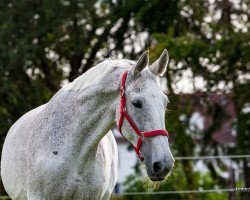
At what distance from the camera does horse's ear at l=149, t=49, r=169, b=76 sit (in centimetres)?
442

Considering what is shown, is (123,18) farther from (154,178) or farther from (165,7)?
(154,178)

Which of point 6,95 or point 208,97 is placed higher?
point 6,95

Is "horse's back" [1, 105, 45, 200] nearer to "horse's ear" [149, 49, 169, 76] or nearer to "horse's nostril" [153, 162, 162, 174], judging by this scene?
"horse's ear" [149, 49, 169, 76]

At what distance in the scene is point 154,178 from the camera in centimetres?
412

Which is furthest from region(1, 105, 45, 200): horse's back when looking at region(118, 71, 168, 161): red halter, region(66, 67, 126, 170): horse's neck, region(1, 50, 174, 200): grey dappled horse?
region(118, 71, 168, 161): red halter

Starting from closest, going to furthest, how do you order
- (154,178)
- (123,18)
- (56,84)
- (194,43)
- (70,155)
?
(154,178), (70,155), (194,43), (123,18), (56,84)

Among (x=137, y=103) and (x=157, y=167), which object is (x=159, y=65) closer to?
(x=137, y=103)

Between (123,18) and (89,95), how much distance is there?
10.7 metres

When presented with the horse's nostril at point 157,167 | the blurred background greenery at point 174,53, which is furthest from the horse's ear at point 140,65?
the blurred background greenery at point 174,53

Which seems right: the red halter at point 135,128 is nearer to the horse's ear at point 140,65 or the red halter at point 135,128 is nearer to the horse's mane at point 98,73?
the horse's ear at point 140,65

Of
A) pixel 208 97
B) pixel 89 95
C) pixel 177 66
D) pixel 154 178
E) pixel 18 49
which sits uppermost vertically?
pixel 89 95

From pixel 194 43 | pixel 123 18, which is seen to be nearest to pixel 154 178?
pixel 194 43

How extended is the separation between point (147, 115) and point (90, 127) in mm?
608

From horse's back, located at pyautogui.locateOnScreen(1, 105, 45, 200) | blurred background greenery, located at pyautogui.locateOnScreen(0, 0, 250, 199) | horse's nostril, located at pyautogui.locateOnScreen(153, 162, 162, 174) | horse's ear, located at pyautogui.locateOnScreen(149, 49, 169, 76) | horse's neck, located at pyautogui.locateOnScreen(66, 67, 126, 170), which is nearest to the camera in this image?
horse's nostril, located at pyautogui.locateOnScreen(153, 162, 162, 174)
